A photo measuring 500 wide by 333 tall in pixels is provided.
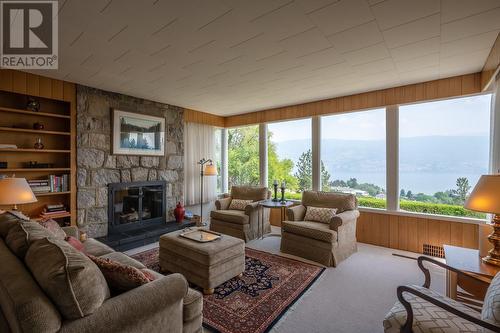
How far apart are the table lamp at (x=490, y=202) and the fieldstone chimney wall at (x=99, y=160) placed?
4496mm

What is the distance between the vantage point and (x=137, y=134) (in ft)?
14.1

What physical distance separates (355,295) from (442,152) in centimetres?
261

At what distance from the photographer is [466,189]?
3.37 meters

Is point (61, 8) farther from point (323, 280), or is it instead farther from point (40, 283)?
point (323, 280)

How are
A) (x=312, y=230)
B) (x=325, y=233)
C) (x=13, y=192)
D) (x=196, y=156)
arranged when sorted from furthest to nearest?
(x=196, y=156) < (x=312, y=230) < (x=325, y=233) < (x=13, y=192)

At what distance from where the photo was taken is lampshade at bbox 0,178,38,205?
2244 millimetres

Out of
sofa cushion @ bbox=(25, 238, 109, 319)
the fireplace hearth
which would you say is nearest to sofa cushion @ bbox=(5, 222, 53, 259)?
Answer: sofa cushion @ bbox=(25, 238, 109, 319)

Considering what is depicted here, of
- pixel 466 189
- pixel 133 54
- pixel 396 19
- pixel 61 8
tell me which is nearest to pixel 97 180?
pixel 133 54

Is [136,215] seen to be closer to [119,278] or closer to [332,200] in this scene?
[119,278]

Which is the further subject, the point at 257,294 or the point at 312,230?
the point at 312,230

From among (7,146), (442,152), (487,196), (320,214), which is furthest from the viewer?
(320,214)

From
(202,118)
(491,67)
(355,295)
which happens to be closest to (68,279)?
(355,295)

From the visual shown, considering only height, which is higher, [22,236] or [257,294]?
[22,236]

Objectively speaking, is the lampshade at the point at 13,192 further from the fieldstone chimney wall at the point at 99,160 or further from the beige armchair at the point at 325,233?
the beige armchair at the point at 325,233
